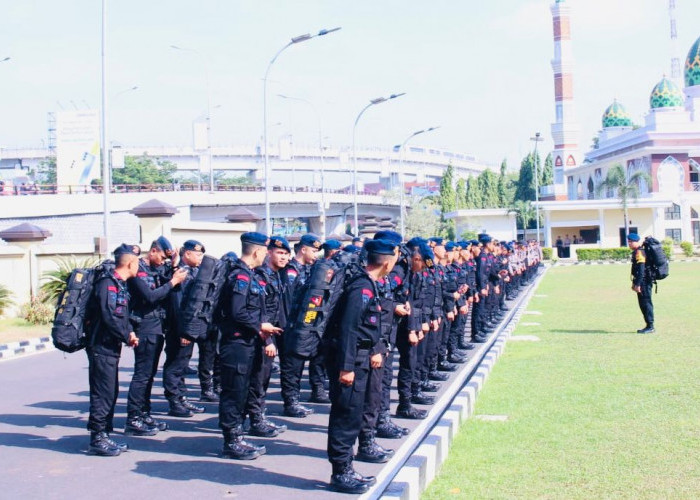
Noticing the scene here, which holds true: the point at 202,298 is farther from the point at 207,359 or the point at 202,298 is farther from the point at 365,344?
the point at 207,359

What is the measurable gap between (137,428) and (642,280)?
9830 millimetres

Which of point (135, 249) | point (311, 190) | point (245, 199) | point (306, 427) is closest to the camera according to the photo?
point (135, 249)

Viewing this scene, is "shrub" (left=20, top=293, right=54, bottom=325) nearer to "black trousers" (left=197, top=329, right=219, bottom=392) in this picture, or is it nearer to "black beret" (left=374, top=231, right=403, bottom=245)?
"black trousers" (left=197, top=329, right=219, bottom=392)

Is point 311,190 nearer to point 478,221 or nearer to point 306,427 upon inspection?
point 478,221

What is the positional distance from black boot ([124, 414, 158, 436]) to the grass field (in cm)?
295

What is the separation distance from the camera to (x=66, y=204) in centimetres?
4181

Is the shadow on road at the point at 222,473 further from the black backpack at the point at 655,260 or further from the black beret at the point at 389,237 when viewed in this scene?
the black backpack at the point at 655,260

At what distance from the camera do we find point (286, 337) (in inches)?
257

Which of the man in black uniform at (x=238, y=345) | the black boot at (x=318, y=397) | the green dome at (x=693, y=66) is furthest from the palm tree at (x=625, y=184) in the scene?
the man in black uniform at (x=238, y=345)

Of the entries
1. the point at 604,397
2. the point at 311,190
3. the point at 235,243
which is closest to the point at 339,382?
the point at 604,397

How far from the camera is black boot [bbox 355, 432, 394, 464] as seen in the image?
6.98 m

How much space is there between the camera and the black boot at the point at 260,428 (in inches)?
317

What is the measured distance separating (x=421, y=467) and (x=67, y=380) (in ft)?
24.8

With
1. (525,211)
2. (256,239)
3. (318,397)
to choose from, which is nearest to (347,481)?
(256,239)
